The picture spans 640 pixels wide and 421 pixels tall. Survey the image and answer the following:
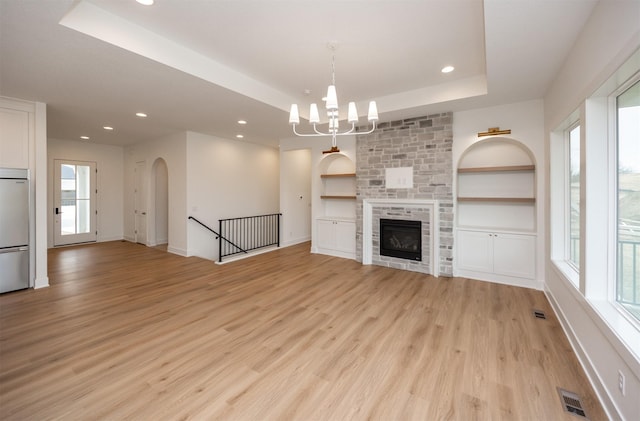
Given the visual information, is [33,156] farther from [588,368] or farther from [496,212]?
[496,212]

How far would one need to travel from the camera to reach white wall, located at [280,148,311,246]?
7430mm

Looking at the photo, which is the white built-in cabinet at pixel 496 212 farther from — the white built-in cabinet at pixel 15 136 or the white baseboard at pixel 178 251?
the white built-in cabinet at pixel 15 136

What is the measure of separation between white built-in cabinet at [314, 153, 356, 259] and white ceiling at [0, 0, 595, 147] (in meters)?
1.95

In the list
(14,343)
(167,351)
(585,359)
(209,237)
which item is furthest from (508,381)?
(209,237)

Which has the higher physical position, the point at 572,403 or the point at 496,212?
the point at 496,212

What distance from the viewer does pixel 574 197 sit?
327 centimetres

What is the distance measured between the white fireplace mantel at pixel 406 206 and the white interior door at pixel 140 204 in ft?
20.2

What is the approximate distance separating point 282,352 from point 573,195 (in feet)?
12.6

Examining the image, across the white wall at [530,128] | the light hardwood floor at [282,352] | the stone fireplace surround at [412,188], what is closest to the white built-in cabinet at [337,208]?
the stone fireplace surround at [412,188]

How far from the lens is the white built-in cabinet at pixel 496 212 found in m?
4.30

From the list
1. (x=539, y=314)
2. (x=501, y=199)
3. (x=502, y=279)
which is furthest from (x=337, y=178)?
(x=539, y=314)

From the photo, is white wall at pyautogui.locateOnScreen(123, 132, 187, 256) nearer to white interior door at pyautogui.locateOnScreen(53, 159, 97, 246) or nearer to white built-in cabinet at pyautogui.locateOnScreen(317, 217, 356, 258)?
white interior door at pyautogui.locateOnScreen(53, 159, 97, 246)

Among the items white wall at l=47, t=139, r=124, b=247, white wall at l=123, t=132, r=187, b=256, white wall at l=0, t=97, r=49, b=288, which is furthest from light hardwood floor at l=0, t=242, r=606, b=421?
white wall at l=47, t=139, r=124, b=247

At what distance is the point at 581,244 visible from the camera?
7.85 ft
